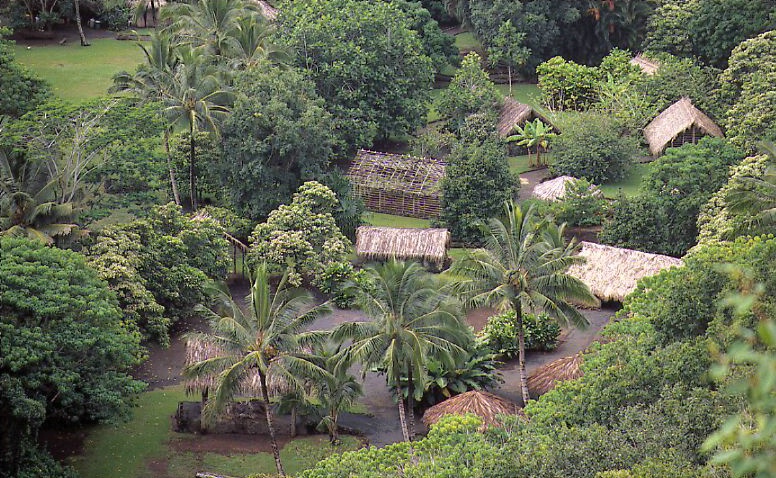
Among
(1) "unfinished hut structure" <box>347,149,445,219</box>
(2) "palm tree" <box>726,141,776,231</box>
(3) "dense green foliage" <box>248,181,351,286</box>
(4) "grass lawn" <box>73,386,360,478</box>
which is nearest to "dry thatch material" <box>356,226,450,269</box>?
(3) "dense green foliage" <box>248,181,351,286</box>

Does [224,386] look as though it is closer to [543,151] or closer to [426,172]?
[426,172]

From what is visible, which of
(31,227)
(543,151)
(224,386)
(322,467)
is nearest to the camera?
(322,467)

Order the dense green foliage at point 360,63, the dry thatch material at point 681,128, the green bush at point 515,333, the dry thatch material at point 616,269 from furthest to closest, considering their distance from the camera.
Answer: the dense green foliage at point 360,63
the dry thatch material at point 681,128
the dry thatch material at point 616,269
the green bush at point 515,333

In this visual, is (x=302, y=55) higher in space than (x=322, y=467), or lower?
higher

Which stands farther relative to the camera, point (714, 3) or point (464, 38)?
point (464, 38)

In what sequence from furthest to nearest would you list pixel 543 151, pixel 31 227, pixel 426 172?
pixel 543 151, pixel 426 172, pixel 31 227

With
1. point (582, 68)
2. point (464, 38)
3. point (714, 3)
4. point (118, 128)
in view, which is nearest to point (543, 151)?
point (582, 68)

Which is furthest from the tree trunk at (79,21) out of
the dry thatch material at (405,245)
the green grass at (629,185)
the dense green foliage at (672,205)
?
the dense green foliage at (672,205)

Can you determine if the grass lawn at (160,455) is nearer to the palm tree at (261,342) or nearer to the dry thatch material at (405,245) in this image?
the palm tree at (261,342)
